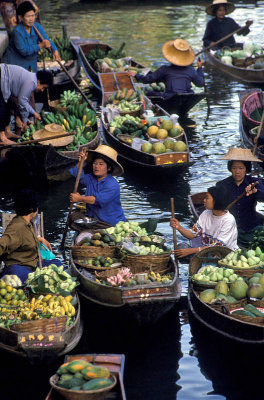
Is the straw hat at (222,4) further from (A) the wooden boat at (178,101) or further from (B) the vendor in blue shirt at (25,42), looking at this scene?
(B) the vendor in blue shirt at (25,42)

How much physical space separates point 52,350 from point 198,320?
5.20ft

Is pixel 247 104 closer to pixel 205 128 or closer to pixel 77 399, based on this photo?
pixel 205 128

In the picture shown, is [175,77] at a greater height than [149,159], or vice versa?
[175,77]

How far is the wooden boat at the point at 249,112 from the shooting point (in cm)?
1173

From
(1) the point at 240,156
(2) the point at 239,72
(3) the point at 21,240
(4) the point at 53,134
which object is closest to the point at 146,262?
(3) the point at 21,240

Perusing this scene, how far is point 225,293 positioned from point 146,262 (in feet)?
2.96

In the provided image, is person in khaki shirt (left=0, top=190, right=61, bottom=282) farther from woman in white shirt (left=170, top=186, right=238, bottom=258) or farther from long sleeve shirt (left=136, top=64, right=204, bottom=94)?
long sleeve shirt (left=136, top=64, right=204, bottom=94)

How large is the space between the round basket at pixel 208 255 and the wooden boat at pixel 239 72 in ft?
30.7

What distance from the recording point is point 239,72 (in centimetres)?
1638

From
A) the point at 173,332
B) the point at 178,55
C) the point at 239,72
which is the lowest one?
the point at 173,332

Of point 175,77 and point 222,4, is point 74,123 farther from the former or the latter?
point 222,4

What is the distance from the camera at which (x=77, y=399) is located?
16.4 feet

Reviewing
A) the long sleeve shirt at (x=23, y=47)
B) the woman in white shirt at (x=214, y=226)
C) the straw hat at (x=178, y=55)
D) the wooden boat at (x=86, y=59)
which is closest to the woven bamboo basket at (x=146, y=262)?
the woman in white shirt at (x=214, y=226)

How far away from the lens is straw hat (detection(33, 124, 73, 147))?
10.8m
